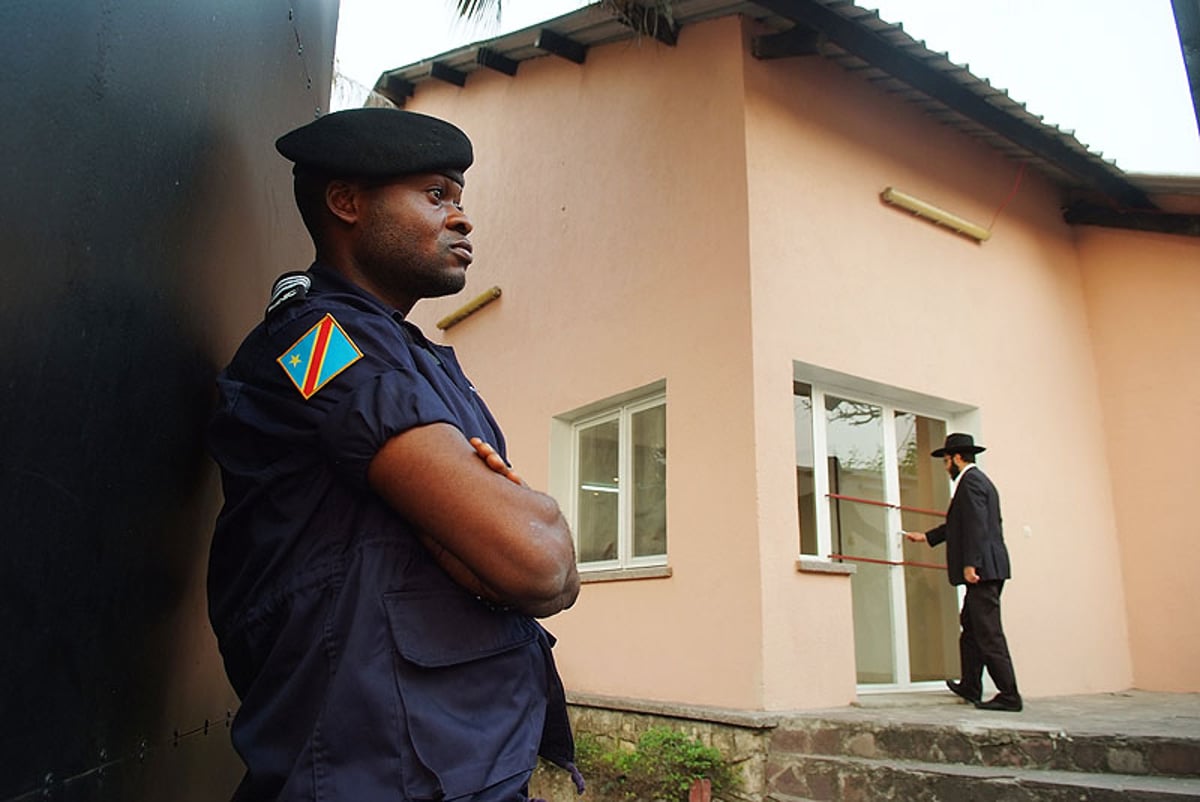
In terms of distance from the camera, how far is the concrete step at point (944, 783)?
366 cm

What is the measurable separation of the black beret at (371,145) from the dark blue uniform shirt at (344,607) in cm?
24

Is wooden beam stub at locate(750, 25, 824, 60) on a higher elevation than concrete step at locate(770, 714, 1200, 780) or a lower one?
higher

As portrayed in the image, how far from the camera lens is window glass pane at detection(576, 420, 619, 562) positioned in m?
6.78

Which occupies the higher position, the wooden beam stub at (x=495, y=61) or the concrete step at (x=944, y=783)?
the wooden beam stub at (x=495, y=61)

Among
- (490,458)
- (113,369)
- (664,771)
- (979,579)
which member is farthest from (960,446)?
(113,369)

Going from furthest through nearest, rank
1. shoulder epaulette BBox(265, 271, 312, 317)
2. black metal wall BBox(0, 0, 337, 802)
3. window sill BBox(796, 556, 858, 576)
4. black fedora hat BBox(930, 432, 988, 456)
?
1. black fedora hat BBox(930, 432, 988, 456)
2. window sill BBox(796, 556, 858, 576)
3. shoulder epaulette BBox(265, 271, 312, 317)
4. black metal wall BBox(0, 0, 337, 802)

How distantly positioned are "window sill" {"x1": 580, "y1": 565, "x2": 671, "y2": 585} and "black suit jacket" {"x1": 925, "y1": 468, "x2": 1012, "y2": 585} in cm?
187

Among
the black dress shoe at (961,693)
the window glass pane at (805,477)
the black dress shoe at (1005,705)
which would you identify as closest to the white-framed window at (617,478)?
the window glass pane at (805,477)

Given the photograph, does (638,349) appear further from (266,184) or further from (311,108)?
(266,184)

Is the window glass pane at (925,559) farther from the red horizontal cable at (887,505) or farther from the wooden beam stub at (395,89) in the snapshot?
the wooden beam stub at (395,89)

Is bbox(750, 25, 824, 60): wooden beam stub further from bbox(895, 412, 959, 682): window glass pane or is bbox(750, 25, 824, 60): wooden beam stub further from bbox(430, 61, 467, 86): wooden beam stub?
bbox(430, 61, 467, 86): wooden beam stub

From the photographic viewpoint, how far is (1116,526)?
25.1ft

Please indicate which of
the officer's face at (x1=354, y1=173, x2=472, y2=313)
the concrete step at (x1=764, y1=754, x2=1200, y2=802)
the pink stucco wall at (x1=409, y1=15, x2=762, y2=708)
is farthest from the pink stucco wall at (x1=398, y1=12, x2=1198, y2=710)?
the officer's face at (x1=354, y1=173, x2=472, y2=313)

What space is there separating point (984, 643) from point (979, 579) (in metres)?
0.39
